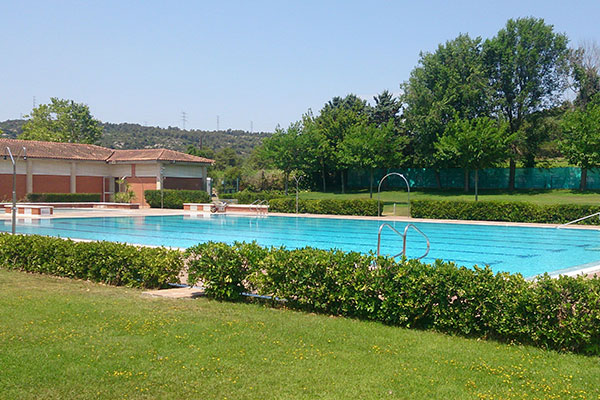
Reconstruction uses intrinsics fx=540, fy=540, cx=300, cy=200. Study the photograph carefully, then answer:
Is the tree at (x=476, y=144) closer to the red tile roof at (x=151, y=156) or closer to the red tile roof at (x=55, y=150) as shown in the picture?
the red tile roof at (x=151, y=156)

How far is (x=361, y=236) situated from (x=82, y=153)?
27.3 m

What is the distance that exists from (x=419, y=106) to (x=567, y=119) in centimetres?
1084

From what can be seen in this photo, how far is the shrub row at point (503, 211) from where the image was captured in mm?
24422

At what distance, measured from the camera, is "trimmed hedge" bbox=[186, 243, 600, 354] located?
5863 mm

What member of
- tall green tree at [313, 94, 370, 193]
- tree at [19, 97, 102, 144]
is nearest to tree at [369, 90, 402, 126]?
tall green tree at [313, 94, 370, 193]

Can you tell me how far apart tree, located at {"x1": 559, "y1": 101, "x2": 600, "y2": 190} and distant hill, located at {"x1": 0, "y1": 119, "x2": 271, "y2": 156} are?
2714 inches

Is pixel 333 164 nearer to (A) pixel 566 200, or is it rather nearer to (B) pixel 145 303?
(A) pixel 566 200

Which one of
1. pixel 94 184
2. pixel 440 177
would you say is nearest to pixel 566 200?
pixel 440 177

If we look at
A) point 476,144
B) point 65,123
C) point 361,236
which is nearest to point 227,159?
point 65,123

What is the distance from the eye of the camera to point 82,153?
40.4 m

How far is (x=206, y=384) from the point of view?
4.52 meters

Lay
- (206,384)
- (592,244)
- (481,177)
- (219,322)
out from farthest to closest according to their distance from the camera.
Answer: (481,177), (592,244), (219,322), (206,384)

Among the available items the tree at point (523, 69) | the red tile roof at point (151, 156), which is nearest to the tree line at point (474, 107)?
the tree at point (523, 69)

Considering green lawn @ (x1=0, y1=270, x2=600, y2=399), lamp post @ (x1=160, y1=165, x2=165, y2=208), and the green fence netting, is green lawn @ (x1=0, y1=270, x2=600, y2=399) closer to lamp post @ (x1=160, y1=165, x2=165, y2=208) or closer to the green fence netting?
lamp post @ (x1=160, y1=165, x2=165, y2=208)
